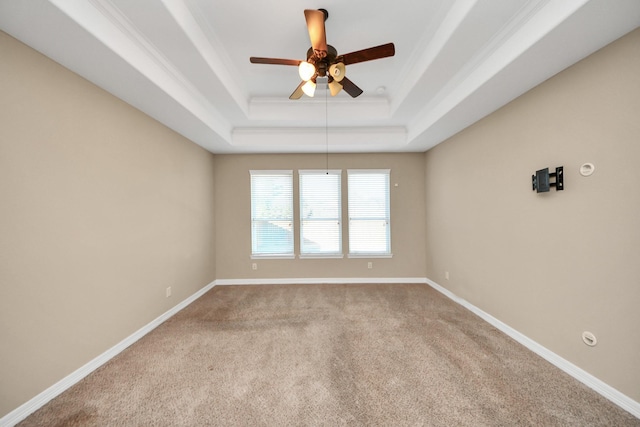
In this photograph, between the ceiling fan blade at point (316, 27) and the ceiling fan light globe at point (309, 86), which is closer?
the ceiling fan blade at point (316, 27)

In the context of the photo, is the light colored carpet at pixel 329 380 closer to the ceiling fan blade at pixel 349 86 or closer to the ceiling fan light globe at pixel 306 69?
the ceiling fan light globe at pixel 306 69

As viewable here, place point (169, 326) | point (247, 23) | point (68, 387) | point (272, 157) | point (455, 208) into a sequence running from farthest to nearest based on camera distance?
point (272, 157), point (455, 208), point (169, 326), point (247, 23), point (68, 387)

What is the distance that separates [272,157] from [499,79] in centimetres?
346

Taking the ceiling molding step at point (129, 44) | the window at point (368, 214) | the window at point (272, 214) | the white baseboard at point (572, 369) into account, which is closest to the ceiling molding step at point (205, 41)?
the ceiling molding step at point (129, 44)

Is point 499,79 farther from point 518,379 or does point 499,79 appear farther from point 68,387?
point 68,387

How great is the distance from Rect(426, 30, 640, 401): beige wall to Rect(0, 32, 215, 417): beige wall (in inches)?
157

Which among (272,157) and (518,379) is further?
(272,157)

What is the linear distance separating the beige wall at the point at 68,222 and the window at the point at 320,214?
2273mm

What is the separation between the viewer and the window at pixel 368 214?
4.59 metres

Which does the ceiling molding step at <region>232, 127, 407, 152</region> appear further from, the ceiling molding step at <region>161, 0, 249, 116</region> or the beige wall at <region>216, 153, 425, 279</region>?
the ceiling molding step at <region>161, 0, 249, 116</region>

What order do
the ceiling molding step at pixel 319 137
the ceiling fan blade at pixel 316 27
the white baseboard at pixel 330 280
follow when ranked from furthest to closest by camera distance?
the white baseboard at pixel 330 280 → the ceiling molding step at pixel 319 137 → the ceiling fan blade at pixel 316 27

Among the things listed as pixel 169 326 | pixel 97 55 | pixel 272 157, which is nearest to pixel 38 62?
pixel 97 55

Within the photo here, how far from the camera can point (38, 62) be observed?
1.72 meters

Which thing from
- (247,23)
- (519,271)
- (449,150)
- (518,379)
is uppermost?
(247,23)
